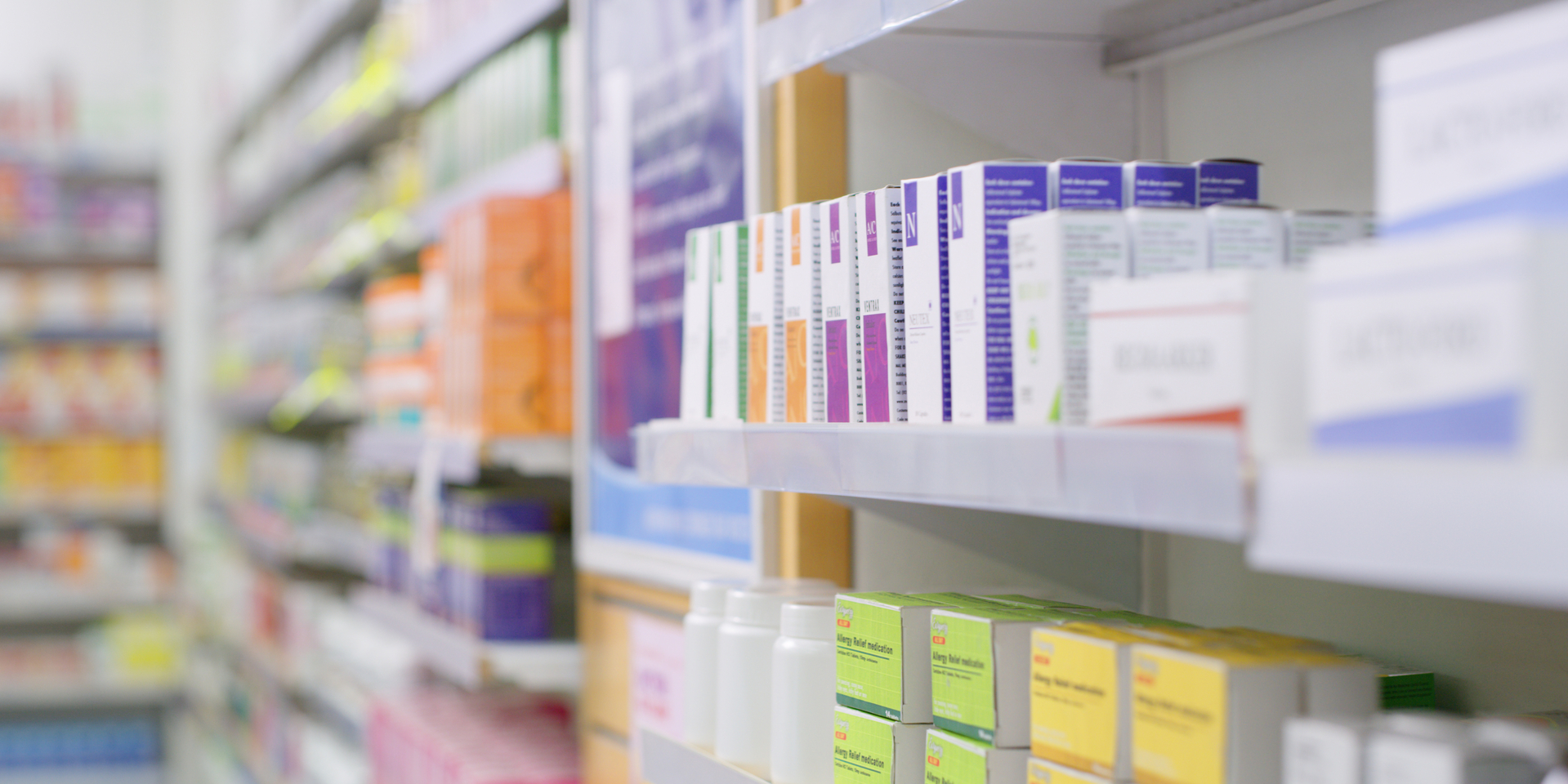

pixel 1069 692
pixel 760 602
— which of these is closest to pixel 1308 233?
pixel 1069 692

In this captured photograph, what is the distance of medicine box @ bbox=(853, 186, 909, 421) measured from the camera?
1.29 m

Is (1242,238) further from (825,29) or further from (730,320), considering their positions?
(730,320)

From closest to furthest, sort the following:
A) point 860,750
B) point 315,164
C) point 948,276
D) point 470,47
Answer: point 948,276
point 860,750
point 470,47
point 315,164

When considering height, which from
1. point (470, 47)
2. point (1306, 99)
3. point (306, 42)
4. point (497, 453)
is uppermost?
point (306, 42)

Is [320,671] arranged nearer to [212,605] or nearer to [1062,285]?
[212,605]

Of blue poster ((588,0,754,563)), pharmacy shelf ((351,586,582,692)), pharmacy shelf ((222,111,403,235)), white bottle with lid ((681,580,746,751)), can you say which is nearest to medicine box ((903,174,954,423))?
white bottle with lid ((681,580,746,751))

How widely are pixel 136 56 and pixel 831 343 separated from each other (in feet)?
23.1

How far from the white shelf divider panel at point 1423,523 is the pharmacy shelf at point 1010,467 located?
0.11 ft

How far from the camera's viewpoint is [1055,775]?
3.61 feet

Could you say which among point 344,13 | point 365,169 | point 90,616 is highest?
point 344,13

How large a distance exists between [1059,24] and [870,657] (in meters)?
0.73

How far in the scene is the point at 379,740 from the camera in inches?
132

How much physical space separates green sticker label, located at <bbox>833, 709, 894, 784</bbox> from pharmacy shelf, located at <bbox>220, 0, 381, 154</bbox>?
11.7 feet

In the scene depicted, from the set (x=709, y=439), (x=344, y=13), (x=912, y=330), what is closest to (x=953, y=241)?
(x=912, y=330)
